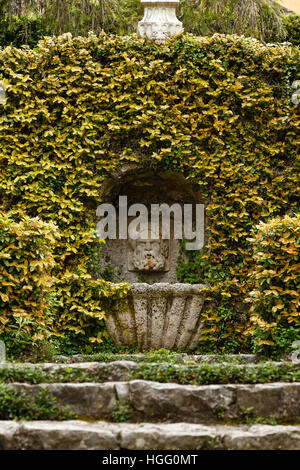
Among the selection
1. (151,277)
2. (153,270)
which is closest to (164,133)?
(153,270)

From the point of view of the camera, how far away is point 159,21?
766cm

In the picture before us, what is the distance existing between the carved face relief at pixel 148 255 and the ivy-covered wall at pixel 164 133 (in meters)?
0.52

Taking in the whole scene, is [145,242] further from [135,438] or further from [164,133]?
[135,438]

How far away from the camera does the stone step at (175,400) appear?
4.21 metres

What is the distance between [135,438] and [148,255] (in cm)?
389

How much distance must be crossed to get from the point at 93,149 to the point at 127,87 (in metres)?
0.80

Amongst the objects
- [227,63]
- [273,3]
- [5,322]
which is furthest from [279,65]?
[5,322]

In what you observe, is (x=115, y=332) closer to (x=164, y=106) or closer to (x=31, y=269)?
(x=31, y=269)

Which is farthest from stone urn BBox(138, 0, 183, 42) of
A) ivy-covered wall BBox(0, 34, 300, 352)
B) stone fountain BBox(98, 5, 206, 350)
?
ivy-covered wall BBox(0, 34, 300, 352)

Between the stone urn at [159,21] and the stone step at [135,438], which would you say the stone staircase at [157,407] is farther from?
the stone urn at [159,21]

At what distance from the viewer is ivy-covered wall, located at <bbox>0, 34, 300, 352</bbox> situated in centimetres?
713

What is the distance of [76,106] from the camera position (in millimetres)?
7316

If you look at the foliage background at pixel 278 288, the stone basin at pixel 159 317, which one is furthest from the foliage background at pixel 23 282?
the foliage background at pixel 278 288

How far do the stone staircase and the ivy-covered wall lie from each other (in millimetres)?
2498
